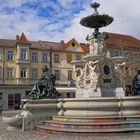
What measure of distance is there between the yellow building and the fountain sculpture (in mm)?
27246

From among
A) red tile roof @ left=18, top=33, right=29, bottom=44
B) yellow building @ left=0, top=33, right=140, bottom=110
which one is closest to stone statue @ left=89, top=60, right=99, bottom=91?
yellow building @ left=0, top=33, right=140, bottom=110

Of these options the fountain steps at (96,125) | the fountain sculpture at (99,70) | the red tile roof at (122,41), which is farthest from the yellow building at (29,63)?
the fountain steps at (96,125)

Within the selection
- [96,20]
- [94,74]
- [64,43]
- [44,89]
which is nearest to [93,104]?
[44,89]

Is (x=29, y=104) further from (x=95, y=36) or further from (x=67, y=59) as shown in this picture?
(x=67, y=59)

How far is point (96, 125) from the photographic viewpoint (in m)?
11.3

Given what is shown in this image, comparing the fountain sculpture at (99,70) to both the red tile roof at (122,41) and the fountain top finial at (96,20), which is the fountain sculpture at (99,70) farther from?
the red tile roof at (122,41)

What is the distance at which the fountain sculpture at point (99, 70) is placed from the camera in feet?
51.6

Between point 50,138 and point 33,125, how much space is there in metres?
2.90

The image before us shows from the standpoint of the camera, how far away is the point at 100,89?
15633mm

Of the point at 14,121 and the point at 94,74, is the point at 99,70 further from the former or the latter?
the point at 14,121

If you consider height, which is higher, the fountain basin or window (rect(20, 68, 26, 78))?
window (rect(20, 68, 26, 78))

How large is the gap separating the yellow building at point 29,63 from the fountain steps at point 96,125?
3185cm

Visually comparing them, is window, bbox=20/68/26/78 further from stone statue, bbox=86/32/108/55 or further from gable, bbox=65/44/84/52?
stone statue, bbox=86/32/108/55

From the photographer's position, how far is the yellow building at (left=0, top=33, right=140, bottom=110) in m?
46.8
